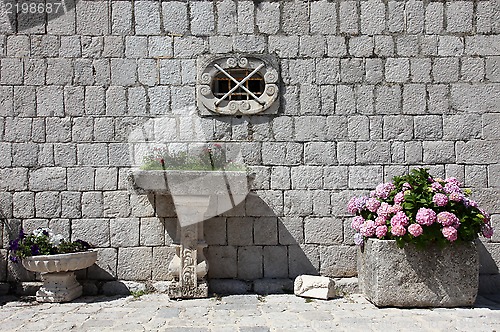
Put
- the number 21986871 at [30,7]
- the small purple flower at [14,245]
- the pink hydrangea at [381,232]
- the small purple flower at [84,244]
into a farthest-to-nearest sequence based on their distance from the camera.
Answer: the number 21986871 at [30,7], the small purple flower at [84,244], the small purple flower at [14,245], the pink hydrangea at [381,232]

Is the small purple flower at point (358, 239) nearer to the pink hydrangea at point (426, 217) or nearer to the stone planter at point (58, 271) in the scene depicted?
the pink hydrangea at point (426, 217)

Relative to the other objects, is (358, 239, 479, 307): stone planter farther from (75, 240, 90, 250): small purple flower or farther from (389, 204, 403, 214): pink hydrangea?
(75, 240, 90, 250): small purple flower

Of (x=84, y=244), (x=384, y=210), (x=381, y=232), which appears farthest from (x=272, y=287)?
(x=84, y=244)

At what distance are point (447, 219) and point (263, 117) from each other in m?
2.13

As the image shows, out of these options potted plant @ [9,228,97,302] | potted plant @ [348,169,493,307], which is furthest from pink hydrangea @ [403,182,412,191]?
potted plant @ [9,228,97,302]

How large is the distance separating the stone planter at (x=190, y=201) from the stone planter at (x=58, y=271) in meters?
0.87

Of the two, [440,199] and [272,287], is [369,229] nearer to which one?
[440,199]

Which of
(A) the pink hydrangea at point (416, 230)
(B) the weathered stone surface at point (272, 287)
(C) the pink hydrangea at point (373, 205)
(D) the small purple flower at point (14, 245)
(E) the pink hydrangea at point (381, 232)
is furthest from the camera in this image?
(B) the weathered stone surface at point (272, 287)

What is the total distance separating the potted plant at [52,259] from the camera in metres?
4.92

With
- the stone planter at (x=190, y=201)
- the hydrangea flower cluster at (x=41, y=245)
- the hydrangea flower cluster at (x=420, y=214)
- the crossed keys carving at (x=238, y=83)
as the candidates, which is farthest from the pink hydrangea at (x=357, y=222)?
the hydrangea flower cluster at (x=41, y=245)

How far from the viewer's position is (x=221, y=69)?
5.49m

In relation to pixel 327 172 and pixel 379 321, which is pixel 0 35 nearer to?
pixel 327 172

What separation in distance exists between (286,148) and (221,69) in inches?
43.0

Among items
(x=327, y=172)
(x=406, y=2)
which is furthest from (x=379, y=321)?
(x=406, y=2)
